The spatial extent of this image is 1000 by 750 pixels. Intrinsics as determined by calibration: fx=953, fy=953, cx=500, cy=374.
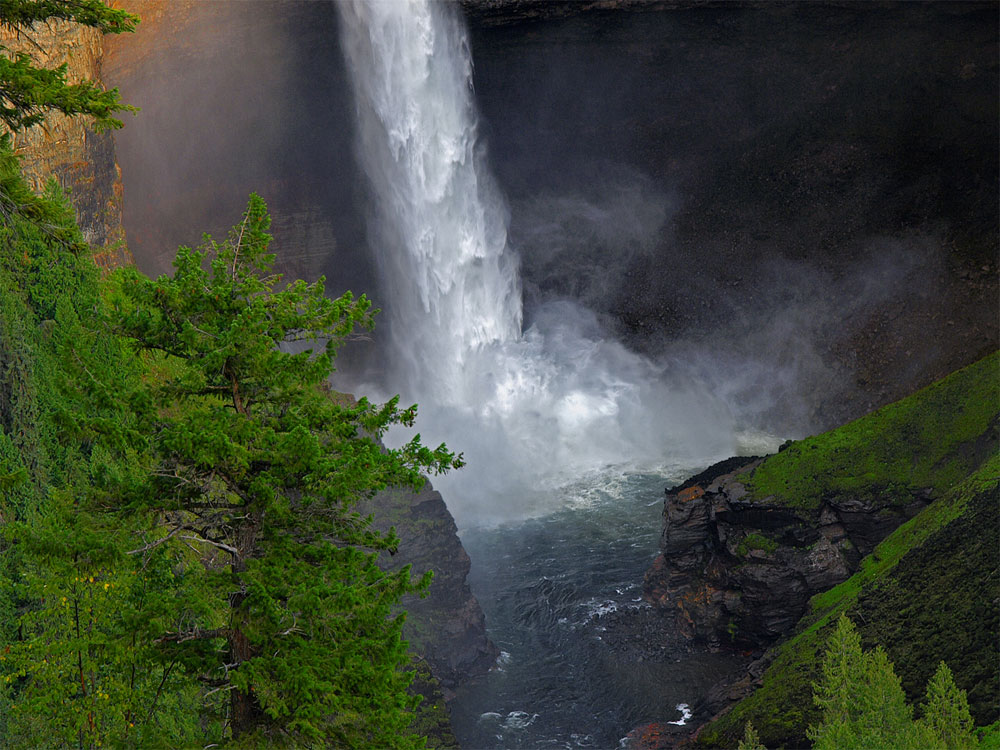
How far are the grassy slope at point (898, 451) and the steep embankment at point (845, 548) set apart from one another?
0.16 ft

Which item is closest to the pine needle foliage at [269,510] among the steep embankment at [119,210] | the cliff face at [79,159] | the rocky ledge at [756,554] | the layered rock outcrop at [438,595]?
the steep embankment at [119,210]

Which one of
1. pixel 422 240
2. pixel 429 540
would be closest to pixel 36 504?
pixel 429 540

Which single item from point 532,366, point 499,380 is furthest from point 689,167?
point 499,380

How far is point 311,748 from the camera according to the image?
1273 cm

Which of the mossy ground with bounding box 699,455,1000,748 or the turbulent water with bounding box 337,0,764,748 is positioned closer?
the mossy ground with bounding box 699,455,1000,748

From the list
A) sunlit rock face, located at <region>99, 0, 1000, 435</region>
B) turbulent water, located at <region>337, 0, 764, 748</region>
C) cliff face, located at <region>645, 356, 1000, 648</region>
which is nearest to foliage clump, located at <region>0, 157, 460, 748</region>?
cliff face, located at <region>645, 356, 1000, 648</region>

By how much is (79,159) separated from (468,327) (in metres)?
26.5

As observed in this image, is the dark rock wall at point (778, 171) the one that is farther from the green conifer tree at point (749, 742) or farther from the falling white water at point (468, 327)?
the green conifer tree at point (749, 742)

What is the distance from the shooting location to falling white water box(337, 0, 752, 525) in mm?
55406

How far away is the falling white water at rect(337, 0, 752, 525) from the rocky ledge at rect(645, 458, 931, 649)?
14786 millimetres

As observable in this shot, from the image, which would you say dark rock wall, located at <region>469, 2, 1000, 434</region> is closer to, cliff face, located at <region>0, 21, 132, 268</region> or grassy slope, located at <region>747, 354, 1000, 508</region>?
grassy slope, located at <region>747, 354, 1000, 508</region>

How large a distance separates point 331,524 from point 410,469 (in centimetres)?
132

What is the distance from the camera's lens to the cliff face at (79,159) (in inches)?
1558

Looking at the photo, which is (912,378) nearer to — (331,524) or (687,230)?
(687,230)
